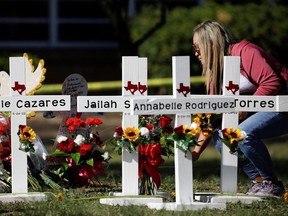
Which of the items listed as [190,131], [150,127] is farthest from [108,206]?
[190,131]

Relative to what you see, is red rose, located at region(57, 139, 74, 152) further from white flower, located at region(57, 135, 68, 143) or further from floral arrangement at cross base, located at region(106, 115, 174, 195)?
floral arrangement at cross base, located at region(106, 115, 174, 195)

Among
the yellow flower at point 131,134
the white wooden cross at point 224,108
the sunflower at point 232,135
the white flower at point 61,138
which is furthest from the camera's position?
the white flower at point 61,138

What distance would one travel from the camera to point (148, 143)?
722cm

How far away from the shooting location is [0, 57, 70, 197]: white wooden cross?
7.15 m

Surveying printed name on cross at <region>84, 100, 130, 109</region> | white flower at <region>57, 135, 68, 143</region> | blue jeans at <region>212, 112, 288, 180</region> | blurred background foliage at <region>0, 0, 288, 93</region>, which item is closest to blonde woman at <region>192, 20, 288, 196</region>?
blue jeans at <region>212, 112, 288, 180</region>

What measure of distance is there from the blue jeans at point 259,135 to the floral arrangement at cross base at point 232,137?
0.62ft

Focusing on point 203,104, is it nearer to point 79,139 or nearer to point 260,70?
point 260,70

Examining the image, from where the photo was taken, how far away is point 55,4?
21141mm

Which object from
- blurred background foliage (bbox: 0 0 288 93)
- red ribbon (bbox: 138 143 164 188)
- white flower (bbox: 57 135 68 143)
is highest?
blurred background foliage (bbox: 0 0 288 93)

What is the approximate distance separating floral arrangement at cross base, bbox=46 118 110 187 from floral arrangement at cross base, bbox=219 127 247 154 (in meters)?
1.21

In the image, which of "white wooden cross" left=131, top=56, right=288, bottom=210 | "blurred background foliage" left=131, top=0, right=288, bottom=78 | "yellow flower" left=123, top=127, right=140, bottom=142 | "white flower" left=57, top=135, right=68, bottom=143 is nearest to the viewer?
"white wooden cross" left=131, top=56, right=288, bottom=210

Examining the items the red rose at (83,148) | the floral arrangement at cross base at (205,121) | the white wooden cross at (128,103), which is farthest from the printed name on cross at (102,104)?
the red rose at (83,148)

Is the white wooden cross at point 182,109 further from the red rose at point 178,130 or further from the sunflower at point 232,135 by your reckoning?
the sunflower at point 232,135

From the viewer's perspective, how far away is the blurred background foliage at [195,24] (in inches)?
719
